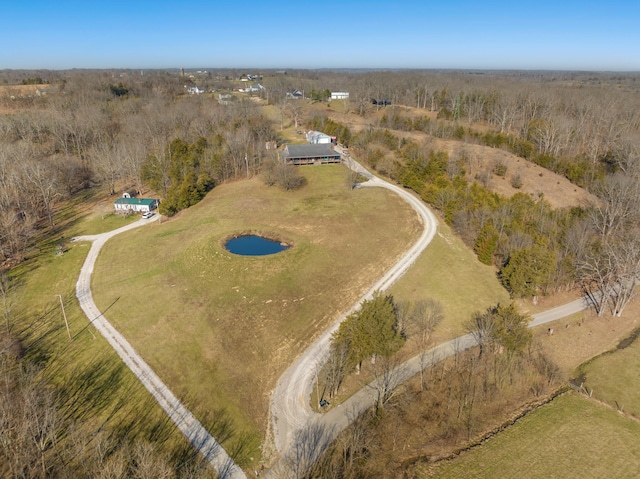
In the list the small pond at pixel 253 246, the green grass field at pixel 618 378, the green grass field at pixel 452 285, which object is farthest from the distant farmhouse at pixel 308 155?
the green grass field at pixel 618 378

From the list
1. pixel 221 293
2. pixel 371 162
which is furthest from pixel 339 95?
pixel 221 293

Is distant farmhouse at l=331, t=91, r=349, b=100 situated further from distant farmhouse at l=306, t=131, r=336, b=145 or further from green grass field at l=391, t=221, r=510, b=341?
green grass field at l=391, t=221, r=510, b=341

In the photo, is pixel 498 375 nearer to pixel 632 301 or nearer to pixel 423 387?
pixel 423 387

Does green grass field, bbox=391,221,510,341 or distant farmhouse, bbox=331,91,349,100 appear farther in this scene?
distant farmhouse, bbox=331,91,349,100

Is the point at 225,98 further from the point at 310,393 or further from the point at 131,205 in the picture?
the point at 310,393

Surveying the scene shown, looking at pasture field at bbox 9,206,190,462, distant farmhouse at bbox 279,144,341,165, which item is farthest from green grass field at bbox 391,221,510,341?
distant farmhouse at bbox 279,144,341,165

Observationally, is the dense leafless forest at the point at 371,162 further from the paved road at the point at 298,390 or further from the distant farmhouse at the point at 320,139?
the paved road at the point at 298,390

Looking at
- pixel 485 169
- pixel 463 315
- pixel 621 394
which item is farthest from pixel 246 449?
pixel 485 169
